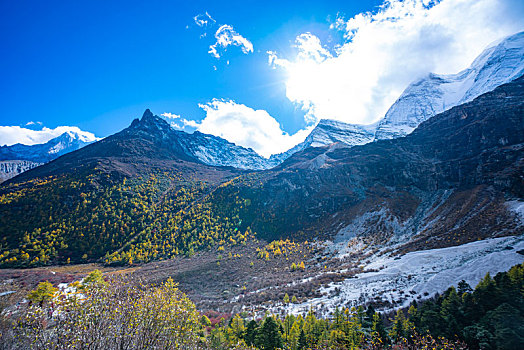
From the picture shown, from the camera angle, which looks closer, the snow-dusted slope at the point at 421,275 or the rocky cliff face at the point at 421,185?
the snow-dusted slope at the point at 421,275

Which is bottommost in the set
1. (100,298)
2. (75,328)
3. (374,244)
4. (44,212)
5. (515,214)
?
(374,244)

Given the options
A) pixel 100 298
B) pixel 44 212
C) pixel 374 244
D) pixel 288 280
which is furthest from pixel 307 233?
pixel 44 212

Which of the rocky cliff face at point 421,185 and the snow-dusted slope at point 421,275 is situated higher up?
the rocky cliff face at point 421,185

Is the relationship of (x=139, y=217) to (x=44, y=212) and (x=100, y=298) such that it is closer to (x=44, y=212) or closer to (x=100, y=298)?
(x=44, y=212)

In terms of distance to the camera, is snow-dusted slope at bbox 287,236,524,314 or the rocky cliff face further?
the rocky cliff face

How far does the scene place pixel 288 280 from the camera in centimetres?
5106

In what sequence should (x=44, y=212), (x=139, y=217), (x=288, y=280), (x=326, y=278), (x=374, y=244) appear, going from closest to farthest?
1. (x=326, y=278)
2. (x=288, y=280)
3. (x=374, y=244)
4. (x=44, y=212)
5. (x=139, y=217)

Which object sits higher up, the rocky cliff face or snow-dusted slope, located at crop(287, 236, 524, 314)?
the rocky cliff face

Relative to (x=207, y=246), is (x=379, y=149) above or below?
above

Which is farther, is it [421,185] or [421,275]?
[421,185]

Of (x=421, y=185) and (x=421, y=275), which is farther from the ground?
(x=421, y=185)

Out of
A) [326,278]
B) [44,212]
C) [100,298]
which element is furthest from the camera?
[44,212]

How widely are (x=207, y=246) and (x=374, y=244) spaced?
5956 centimetres

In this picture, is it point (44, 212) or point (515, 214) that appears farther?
point (44, 212)
